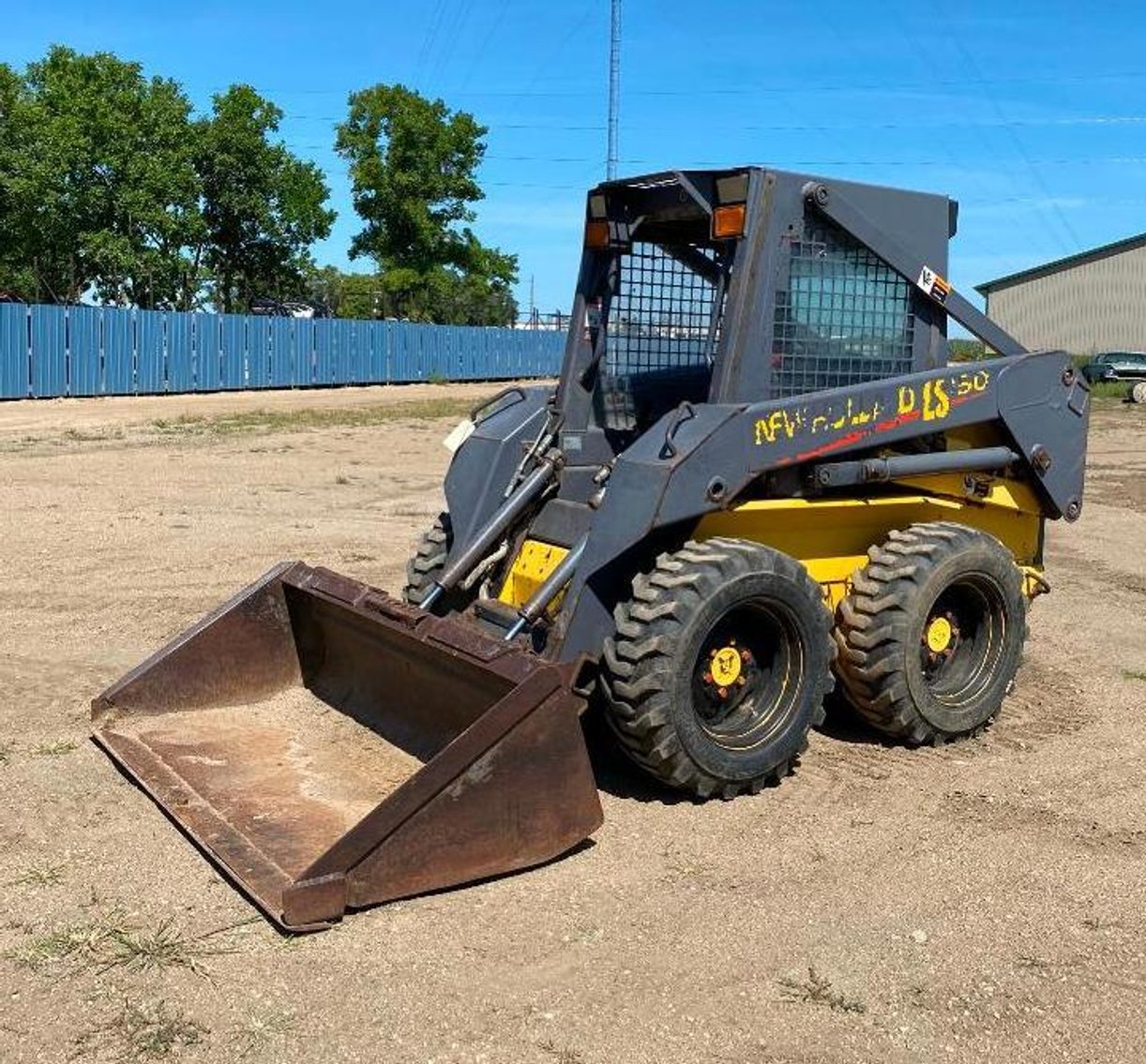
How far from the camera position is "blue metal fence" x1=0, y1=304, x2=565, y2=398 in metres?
26.0

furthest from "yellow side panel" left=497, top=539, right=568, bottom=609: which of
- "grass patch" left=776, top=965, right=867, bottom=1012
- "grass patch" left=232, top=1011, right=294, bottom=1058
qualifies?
"grass patch" left=232, top=1011, right=294, bottom=1058

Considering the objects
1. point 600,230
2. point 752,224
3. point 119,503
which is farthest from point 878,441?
point 119,503

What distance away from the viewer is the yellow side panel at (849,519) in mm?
5215

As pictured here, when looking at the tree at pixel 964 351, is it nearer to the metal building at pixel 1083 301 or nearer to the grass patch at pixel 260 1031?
the grass patch at pixel 260 1031

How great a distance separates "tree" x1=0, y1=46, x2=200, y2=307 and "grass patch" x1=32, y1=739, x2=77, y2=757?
30207mm

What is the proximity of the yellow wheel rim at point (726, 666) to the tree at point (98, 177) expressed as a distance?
1238 inches

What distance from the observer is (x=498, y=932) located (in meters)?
3.89

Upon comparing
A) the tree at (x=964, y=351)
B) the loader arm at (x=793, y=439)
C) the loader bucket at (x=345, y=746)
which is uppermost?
the tree at (x=964, y=351)

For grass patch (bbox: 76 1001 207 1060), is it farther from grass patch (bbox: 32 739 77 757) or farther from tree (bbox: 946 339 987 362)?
tree (bbox: 946 339 987 362)

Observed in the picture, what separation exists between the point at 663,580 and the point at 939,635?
1662 mm

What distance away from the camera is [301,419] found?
2333cm

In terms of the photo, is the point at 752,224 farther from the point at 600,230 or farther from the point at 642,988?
the point at 642,988

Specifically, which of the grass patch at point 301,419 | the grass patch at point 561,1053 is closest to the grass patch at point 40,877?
the grass patch at point 561,1053

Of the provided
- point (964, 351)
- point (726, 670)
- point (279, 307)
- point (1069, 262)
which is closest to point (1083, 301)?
point (1069, 262)
